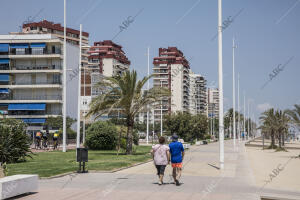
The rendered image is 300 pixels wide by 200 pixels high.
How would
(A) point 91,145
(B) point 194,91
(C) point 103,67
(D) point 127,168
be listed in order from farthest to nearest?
1. (B) point 194,91
2. (C) point 103,67
3. (A) point 91,145
4. (D) point 127,168

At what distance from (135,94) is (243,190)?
15.1 m

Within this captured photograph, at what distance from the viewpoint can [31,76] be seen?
63406 mm

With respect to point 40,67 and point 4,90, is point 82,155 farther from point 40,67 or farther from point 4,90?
point 4,90

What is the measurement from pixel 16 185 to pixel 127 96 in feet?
52.8

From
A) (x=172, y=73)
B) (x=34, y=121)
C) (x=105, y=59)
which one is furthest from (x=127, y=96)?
(x=172, y=73)

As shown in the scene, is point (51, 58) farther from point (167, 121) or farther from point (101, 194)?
point (101, 194)

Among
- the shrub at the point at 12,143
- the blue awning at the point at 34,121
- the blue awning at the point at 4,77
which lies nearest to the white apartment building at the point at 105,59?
the blue awning at the point at 4,77

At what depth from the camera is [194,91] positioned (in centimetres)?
16875

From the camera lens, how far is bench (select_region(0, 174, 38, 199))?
358 inches

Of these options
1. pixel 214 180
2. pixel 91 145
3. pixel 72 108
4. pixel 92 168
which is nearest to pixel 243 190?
pixel 214 180

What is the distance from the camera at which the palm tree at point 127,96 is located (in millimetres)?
25358

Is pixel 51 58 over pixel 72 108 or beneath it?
over

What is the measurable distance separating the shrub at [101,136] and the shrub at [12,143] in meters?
12.5

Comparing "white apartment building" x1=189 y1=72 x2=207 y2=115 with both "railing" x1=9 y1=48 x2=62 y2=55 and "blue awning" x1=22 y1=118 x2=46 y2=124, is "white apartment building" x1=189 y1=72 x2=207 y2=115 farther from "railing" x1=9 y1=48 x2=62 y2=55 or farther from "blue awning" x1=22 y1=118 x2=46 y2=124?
"blue awning" x1=22 y1=118 x2=46 y2=124
